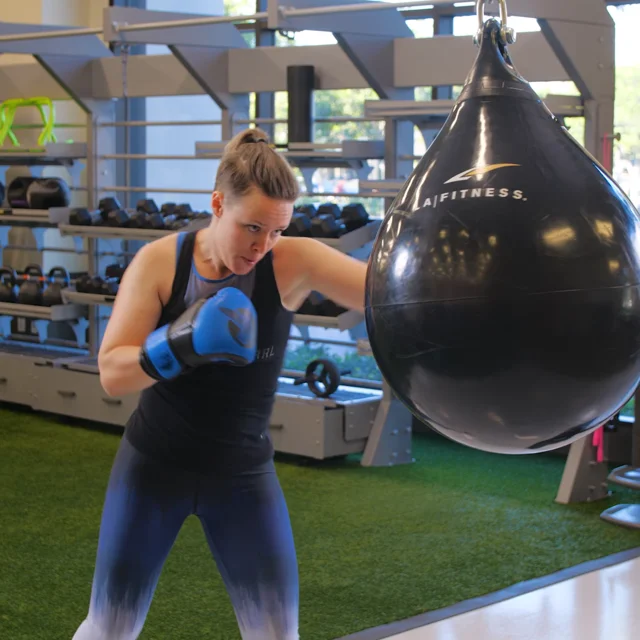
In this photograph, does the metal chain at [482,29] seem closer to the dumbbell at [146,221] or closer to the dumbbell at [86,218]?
the dumbbell at [146,221]

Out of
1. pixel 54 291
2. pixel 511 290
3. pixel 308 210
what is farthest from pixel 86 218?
pixel 511 290

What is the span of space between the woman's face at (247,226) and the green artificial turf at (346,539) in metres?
1.63

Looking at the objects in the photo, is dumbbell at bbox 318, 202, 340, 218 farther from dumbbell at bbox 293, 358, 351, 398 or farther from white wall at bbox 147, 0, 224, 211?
white wall at bbox 147, 0, 224, 211

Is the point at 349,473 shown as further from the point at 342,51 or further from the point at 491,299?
the point at 491,299

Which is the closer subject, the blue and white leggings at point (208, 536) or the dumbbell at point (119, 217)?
the blue and white leggings at point (208, 536)

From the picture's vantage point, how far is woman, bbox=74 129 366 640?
1.99 meters

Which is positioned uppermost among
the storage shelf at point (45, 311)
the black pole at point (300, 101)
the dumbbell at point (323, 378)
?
the black pole at point (300, 101)

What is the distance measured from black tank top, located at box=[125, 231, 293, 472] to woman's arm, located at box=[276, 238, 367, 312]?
0.04m

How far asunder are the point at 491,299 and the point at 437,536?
3.18 m

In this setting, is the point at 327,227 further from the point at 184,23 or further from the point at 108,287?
the point at 108,287

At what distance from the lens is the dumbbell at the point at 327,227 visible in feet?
17.1

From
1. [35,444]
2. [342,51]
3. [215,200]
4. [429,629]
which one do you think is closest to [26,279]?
[35,444]

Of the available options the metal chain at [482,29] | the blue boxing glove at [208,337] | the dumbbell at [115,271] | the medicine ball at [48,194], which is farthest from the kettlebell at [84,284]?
the metal chain at [482,29]

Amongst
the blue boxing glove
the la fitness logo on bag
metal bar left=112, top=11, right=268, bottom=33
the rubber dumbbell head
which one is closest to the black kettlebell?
the rubber dumbbell head
